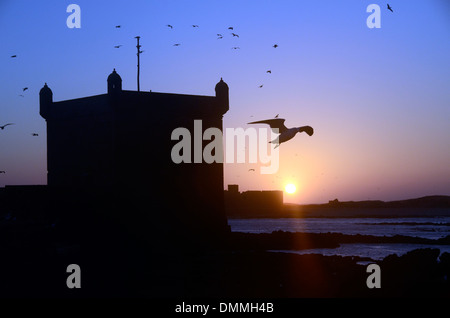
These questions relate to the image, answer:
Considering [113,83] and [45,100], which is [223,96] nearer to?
[113,83]

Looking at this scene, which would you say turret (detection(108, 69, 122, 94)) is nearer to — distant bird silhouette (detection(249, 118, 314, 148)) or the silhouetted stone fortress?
the silhouetted stone fortress

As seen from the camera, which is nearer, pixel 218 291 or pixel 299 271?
pixel 218 291

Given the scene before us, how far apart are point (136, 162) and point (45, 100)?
670 centimetres

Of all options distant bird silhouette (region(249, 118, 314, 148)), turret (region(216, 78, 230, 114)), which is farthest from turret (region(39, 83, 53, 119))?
distant bird silhouette (region(249, 118, 314, 148))

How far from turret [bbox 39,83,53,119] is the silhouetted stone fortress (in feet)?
0.23

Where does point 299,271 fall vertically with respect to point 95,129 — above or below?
below

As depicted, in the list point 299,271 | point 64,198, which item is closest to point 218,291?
point 299,271

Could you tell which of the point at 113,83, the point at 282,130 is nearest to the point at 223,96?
the point at 113,83

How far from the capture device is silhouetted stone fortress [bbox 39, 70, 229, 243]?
35.3 m

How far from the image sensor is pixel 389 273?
106ft

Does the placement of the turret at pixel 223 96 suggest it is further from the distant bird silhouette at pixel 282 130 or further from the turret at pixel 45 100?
the distant bird silhouette at pixel 282 130

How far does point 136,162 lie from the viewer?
35688 mm

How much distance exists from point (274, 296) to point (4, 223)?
1325 centimetres

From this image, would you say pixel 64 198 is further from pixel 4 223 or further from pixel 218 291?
pixel 218 291
